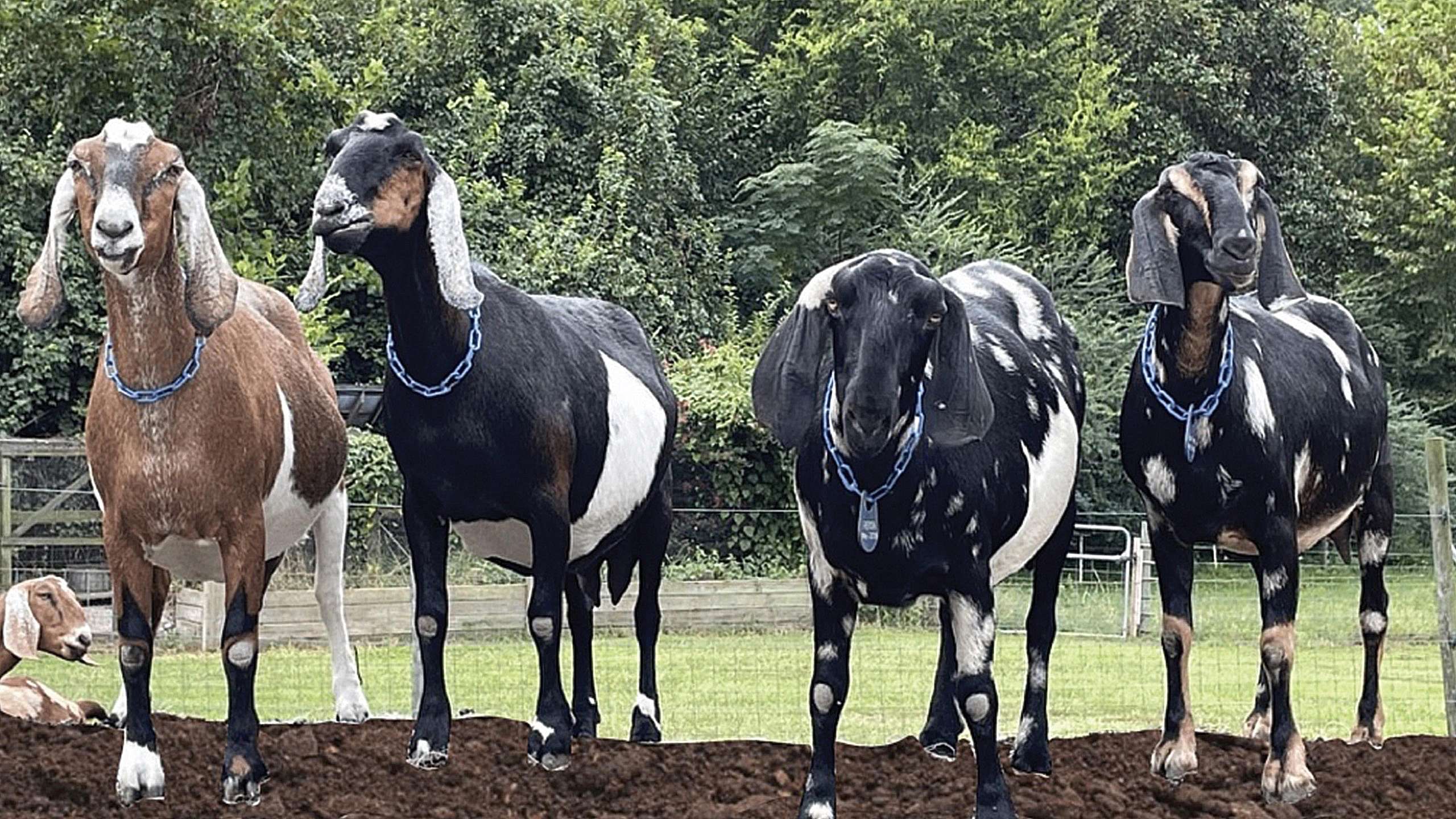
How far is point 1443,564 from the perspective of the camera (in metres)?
9.45

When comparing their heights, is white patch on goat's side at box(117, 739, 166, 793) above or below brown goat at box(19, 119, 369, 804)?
below

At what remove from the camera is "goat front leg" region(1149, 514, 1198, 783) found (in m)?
6.70

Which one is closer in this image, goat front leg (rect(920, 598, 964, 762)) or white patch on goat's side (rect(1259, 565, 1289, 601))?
white patch on goat's side (rect(1259, 565, 1289, 601))

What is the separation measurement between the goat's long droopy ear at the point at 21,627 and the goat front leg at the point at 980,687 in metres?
4.39

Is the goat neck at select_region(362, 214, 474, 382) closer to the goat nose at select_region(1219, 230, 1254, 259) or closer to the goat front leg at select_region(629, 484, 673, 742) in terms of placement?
the goat front leg at select_region(629, 484, 673, 742)

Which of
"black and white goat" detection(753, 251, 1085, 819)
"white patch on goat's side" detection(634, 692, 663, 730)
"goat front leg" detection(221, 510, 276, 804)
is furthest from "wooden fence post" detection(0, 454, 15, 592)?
"black and white goat" detection(753, 251, 1085, 819)

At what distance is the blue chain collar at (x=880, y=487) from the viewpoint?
5633mm

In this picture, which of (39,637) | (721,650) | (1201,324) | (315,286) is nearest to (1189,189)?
(1201,324)

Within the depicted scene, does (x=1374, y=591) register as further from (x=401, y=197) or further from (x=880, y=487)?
(x=401, y=197)

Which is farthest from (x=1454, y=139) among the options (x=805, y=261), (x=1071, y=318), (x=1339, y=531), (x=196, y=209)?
(x=196, y=209)

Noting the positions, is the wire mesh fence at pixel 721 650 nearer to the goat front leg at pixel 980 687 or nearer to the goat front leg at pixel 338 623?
the goat front leg at pixel 338 623

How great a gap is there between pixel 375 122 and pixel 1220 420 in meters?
3.26

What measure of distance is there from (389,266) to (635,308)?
17.2 m

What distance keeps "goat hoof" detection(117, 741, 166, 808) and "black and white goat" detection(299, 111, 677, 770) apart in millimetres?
953
